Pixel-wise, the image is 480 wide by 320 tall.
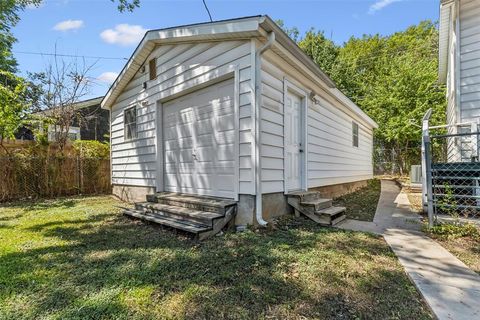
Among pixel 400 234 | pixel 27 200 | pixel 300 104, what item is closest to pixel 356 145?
pixel 300 104

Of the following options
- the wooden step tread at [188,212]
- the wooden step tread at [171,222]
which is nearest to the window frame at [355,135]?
the wooden step tread at [188,212]

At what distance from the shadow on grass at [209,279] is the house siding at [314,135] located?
1277 mm

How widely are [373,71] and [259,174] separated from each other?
2187 cm

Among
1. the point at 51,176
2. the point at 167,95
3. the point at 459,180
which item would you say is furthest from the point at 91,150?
the point at 459,180

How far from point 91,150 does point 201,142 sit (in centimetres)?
652

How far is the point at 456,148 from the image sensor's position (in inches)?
203

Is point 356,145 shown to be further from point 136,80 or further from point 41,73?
point 41,73

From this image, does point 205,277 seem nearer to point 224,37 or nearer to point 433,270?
point 433,270

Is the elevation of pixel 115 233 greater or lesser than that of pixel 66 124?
lesser

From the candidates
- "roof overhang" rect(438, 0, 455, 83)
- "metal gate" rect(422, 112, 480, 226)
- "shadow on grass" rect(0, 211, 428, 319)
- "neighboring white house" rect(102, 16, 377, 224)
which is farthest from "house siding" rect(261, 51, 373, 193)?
"roof overhang" rect(438, 0, 455, 83)

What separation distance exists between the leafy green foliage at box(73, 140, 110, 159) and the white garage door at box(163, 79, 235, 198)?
4952mm

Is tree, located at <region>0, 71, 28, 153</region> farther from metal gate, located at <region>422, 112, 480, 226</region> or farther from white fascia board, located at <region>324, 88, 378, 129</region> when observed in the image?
metal gate, located at <region>422, 112, 480, 226</region>

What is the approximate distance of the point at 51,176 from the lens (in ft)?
26.7

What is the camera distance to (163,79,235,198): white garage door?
14.5 ft
